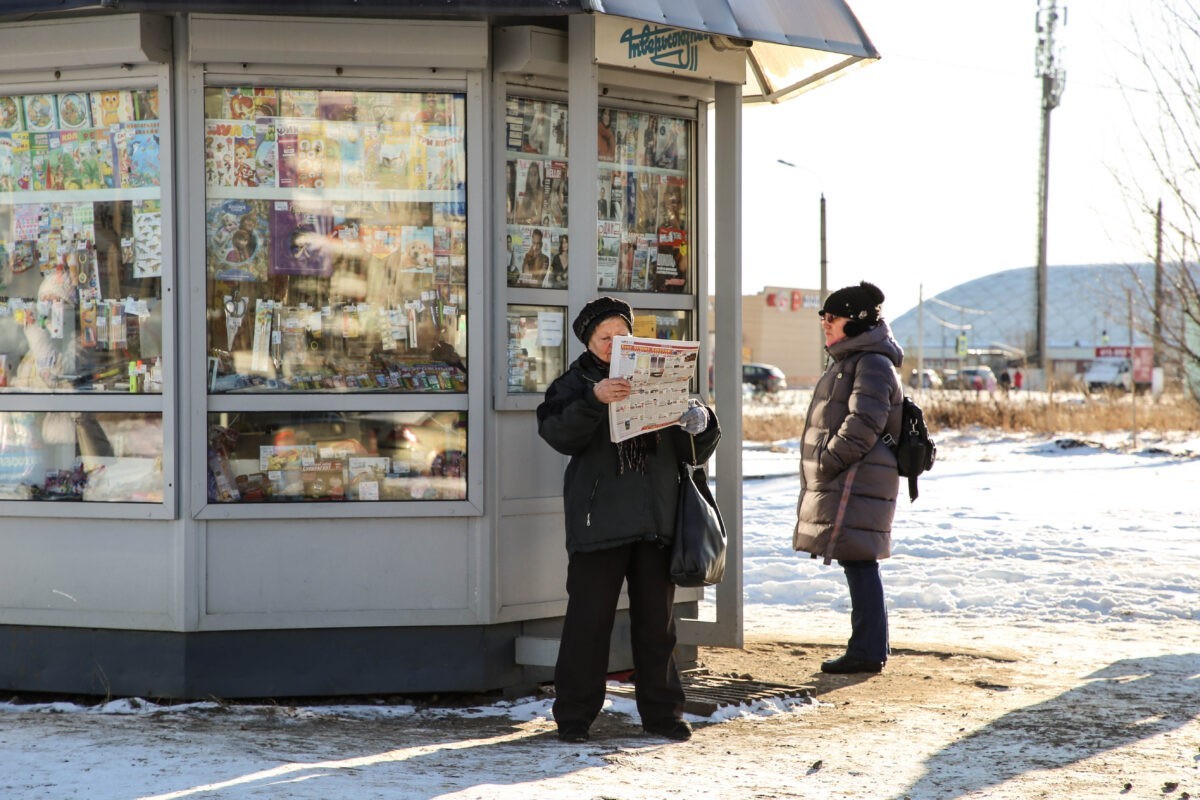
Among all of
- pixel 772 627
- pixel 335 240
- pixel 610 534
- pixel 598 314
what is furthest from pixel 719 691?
pixel 335 240

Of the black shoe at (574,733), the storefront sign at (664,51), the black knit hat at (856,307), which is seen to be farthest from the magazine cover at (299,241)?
the black knit hat at (856,307)

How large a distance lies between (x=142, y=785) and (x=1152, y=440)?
72.8ft

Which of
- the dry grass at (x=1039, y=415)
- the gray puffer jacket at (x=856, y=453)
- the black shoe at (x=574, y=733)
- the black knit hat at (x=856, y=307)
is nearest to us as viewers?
the black shoe at (x=574, y=733)

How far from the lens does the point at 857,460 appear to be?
6734 mm

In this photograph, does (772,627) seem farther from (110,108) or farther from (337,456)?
(110,108)

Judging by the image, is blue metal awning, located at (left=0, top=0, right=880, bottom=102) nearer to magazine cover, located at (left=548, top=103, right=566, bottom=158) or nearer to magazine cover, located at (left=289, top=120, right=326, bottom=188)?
magazine cover, located at (left=548, top=103, right=566, bottom=158)

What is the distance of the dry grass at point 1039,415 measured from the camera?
1000 inches

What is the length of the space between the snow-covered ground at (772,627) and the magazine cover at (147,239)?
1780mm

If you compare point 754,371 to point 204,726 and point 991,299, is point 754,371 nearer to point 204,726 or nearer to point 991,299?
point 204,726

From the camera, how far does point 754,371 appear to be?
182 feet

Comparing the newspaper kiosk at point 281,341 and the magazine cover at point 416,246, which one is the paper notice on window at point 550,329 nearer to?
the newspaper kiosk at point 281,341

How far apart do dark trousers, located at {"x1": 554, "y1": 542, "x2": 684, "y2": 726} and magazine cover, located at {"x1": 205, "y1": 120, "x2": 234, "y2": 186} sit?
217cm

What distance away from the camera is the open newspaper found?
5.02 m

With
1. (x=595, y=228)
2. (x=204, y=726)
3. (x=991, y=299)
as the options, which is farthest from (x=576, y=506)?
(x=991, y=299)
